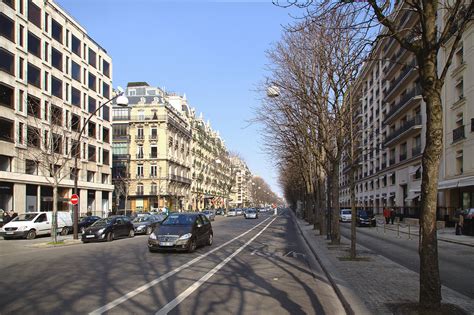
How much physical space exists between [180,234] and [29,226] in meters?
14.2

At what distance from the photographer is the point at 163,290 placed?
901 cm

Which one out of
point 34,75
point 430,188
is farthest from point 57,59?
point 430,188

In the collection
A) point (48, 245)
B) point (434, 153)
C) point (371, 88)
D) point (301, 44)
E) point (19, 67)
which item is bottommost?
point (48, 245)

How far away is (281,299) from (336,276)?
94.8 inches

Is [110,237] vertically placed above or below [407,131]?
below

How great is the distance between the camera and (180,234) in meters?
16.1

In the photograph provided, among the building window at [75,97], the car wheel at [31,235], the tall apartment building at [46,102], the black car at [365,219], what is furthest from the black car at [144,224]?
the building window at [75,97]

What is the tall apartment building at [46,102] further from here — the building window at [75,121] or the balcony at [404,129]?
the balcony at [404,129]

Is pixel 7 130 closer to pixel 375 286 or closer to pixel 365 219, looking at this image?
pixel 365 219

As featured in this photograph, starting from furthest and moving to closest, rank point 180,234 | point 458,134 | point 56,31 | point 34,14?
point 56,31 < point 34,14 < point 458,134 < point 180,234

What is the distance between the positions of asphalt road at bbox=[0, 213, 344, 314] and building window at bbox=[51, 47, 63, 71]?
34422mm

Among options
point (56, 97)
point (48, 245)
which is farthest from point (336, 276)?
point (56, 97)

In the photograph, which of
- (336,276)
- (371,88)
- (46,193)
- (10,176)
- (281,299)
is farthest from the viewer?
(371,88)

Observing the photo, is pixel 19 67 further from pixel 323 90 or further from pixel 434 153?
pixel 434 153
